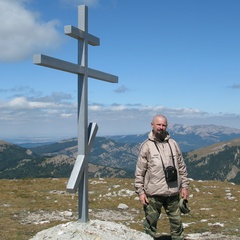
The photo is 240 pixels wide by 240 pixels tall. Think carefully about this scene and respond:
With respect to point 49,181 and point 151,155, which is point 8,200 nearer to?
point 49,181

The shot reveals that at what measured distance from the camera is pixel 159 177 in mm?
8508

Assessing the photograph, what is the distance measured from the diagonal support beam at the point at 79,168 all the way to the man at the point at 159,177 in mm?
1284

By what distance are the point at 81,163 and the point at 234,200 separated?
15349 mm

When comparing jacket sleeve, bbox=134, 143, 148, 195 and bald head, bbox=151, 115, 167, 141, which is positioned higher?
bald head, bbox=151, 115, 167, 141

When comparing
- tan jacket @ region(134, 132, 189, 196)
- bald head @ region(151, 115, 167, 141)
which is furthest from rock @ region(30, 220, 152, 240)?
bald head @ region(151, 115, 167, 141)

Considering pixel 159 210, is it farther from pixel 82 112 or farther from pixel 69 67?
pixel 69 67

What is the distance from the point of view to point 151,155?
856 cm

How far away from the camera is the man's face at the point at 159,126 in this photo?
8383mm

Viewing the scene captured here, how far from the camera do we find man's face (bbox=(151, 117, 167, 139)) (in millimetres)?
8383

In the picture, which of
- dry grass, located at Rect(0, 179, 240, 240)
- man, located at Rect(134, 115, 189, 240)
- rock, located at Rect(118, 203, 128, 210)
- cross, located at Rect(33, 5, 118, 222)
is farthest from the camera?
rock, located at Rect(118, 203, 128, 210)

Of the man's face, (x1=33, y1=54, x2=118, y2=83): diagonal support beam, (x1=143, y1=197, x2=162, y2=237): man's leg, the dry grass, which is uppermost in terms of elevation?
(x1=33, y1=54, x2=118, y2=83): diagonal support beam

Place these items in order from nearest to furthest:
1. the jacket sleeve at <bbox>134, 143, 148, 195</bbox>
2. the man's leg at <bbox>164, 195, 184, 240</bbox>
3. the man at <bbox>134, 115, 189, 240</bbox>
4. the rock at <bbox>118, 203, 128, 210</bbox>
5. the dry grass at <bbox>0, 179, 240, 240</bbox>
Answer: the man at <bbox>134, 115, 189, 240</bbox> → the jacket sleeve at <bbox>134, 143, 148, 195</bbox> → the man's leg at <bbox>164, 195, 184, 240</bbox> → the dry grass at <bbox>0, 179, 240, 240</bbox> → the rock at <bbox>118, 203, 128, 210</bbox>

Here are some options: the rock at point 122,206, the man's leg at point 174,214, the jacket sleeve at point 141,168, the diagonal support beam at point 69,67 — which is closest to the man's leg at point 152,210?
the man's leg at point 174,214

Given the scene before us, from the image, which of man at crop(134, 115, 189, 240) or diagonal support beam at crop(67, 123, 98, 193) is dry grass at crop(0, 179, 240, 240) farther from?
diagonal support beam at crop(67, 123, 98, 193)
